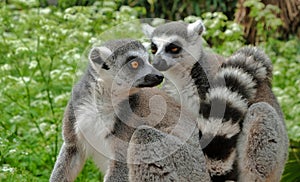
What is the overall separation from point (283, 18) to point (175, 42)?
22.7ft

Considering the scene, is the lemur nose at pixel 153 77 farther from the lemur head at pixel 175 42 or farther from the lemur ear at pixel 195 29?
the lemur ear at pixel 195 29

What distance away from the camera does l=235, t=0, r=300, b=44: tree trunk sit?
1199 cm

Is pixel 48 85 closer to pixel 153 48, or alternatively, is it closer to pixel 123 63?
pixel 153 48

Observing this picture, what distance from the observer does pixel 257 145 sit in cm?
561

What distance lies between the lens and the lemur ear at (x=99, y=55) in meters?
4.86

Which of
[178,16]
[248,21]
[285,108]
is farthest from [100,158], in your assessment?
[178,16]

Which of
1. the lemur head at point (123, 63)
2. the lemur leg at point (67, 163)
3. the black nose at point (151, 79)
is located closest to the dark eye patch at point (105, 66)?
the lemur head at point (123, 63)

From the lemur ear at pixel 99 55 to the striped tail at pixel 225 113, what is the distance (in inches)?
33.8

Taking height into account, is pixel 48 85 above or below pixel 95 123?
below

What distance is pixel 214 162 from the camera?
16.6 ft

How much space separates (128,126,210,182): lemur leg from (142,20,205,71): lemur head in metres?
1.14

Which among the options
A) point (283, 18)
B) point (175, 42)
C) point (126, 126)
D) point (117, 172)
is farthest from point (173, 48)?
point (283, 18)

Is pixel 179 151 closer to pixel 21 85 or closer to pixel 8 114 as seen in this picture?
pixel 21 85

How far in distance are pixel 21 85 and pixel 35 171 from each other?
38.0 inches
